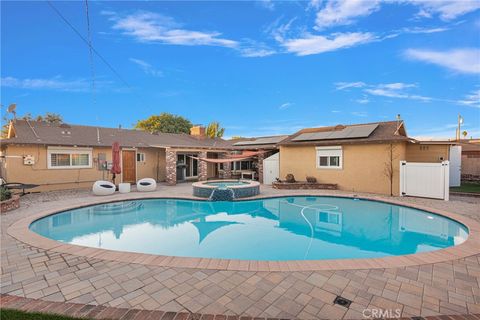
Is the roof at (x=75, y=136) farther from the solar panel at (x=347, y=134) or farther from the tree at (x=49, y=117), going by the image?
the tree at (x=49, y=117)

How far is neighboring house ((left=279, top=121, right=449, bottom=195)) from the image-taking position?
12.7 metres

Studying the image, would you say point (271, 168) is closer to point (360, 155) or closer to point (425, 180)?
point (360, 155)

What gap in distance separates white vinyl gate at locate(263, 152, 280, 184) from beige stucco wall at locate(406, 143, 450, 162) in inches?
318

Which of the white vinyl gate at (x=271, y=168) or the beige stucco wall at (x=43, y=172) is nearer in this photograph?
the beige stucco wall at (x=43, y=172)

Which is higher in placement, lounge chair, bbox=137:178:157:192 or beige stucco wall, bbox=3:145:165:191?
beige stucco wall, bbox=3:145:165:191

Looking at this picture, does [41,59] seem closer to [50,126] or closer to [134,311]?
[50,126]

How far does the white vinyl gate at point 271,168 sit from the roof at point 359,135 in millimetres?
1515

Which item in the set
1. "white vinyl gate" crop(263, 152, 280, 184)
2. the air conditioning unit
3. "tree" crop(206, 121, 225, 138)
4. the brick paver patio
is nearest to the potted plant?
the air conditioning unit

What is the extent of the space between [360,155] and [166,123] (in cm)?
3097

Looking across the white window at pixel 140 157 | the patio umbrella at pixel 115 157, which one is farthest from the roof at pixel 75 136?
the patio umbrella at pixel 115 157

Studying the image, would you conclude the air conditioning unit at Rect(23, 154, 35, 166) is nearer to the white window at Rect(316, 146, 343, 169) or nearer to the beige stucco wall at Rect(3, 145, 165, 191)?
the beige stucco wall at Rect(3, 145, 165, 191)

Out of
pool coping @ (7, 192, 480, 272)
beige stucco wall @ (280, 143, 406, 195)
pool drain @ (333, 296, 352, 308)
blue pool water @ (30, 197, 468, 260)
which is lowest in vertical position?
A: blue pool water @ (30, 197, 468, 260)

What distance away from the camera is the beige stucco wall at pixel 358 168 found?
1270 cm

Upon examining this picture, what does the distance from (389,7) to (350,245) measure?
1218 cm
